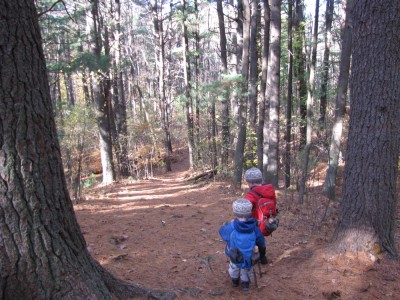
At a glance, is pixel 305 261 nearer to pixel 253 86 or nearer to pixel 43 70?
pixel 43 70

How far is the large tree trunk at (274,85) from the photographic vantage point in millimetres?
10062

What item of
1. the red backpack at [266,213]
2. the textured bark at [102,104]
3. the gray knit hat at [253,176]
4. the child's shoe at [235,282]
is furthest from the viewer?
the textured bark at [102,104]

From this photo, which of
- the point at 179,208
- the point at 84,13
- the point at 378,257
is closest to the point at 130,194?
the point at 179,208

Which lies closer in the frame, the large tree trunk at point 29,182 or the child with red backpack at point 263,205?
the large tree trunk at point 29,182

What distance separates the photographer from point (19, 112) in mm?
2314

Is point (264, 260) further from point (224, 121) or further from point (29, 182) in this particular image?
point (224, 121)

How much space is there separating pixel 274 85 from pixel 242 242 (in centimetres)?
773

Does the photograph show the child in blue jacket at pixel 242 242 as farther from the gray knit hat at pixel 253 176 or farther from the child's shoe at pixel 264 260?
the child's shoe at pixel 264 260

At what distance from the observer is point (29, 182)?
92.4 inches

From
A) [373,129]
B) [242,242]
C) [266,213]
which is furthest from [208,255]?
[373,129]

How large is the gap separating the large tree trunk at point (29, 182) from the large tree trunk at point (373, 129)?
134 inches

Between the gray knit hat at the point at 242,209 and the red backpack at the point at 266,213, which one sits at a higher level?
the gray knit hat at the point at 242,209

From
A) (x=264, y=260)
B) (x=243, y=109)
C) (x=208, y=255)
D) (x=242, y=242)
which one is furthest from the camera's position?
(x=243, y=109)

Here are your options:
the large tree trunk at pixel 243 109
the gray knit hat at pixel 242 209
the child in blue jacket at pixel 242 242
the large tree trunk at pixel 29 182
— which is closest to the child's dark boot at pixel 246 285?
the child in blue jacket at pixel 242 242
